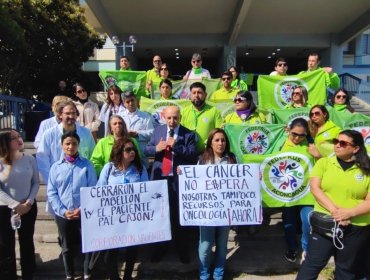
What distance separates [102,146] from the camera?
465cm

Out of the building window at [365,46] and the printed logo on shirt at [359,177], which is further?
the building window at [365,46]

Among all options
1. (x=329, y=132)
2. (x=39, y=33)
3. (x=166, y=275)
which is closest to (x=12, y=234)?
(x=166, y=275)

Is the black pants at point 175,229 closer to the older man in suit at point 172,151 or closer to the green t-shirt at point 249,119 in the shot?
the older man in suit at point 172,151

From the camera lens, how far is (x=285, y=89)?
7.81 m

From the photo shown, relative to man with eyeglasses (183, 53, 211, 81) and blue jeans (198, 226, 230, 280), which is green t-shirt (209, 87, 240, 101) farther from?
blue jeans (198, 226, 230, 280)

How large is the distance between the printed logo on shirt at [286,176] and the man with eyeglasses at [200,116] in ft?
2.88

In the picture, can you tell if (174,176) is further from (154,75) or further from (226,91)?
(154,75)

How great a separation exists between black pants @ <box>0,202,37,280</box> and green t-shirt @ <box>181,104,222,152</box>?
7.32 feet

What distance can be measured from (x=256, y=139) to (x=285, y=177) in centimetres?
80

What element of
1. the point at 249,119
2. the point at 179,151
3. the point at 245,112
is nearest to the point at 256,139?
the point at 249,119

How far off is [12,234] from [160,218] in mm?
1605

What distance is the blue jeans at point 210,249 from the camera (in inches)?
169

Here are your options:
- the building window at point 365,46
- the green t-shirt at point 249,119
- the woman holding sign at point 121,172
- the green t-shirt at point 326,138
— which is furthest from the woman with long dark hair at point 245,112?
the building window at point 365,46

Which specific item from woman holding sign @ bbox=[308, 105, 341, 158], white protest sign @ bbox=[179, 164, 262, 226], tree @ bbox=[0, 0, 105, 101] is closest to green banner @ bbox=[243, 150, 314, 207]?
woman holding sign @ bbox=[308, 105, 341, 158]
